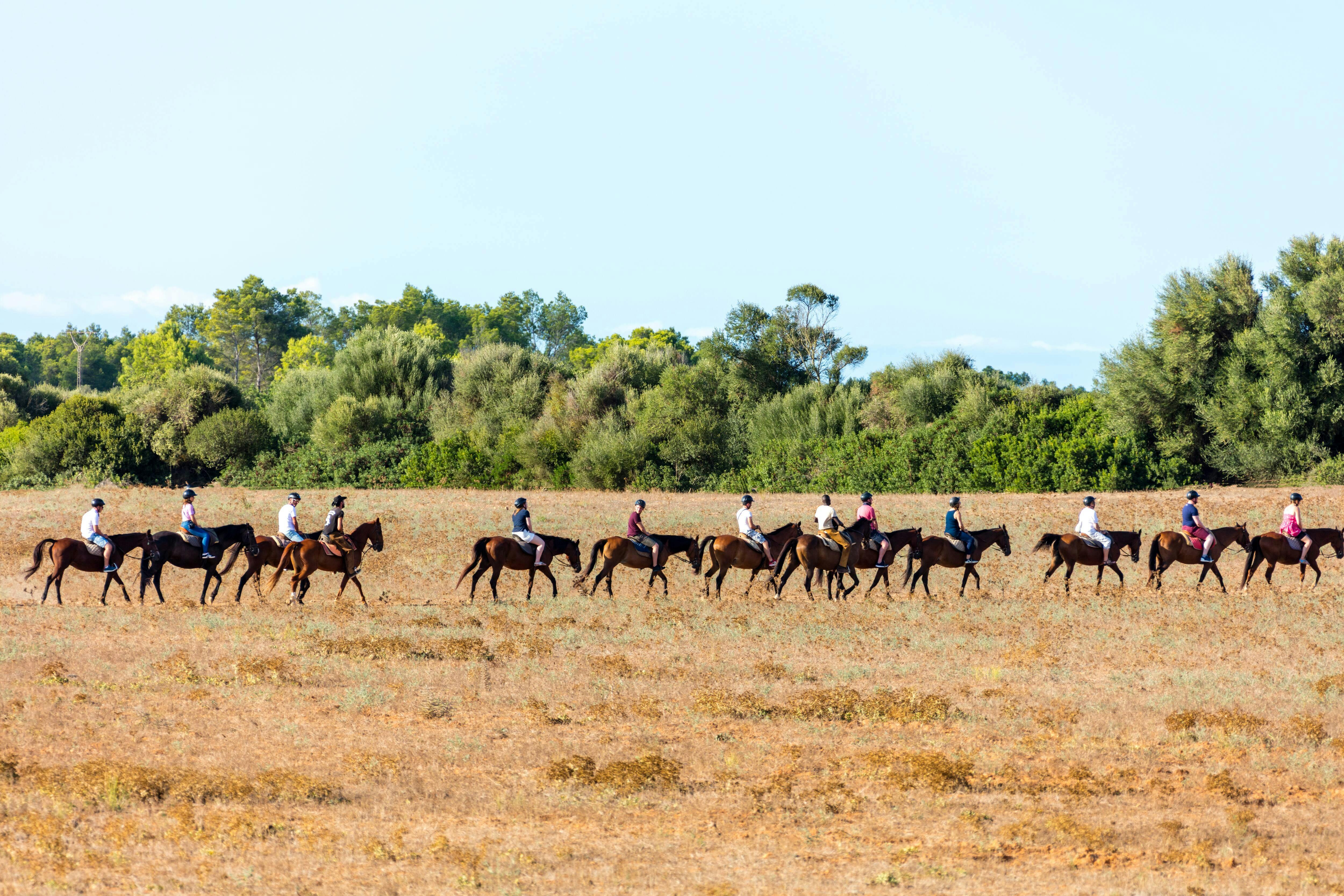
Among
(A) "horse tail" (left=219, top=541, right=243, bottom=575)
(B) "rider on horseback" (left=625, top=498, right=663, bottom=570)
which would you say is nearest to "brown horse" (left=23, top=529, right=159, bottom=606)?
(A) "horse tail" (left=219, top=541, right=243, bottom=575)

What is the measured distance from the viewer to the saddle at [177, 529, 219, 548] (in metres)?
23.0

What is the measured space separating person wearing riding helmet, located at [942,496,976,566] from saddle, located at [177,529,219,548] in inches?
582

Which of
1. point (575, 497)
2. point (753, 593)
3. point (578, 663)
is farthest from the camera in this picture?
point (575, 497)

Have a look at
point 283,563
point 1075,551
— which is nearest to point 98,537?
point 283,563

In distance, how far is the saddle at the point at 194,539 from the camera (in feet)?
75.5

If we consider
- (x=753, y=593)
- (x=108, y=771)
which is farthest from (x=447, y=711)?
(x=753, y=593)

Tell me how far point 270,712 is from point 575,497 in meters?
31.4

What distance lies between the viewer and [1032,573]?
2773 cm

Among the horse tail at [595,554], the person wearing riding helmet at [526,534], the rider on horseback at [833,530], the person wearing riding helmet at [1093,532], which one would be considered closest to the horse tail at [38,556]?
the horse tail at [595,554]

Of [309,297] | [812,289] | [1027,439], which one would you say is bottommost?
[1027,439]

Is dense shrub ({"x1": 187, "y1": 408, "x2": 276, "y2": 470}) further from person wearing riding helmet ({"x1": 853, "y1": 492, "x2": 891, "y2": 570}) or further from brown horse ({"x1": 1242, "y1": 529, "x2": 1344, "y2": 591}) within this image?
brown horse ({"x1": 1242, "y1": 529, "x2": 1344, "y2": 591})

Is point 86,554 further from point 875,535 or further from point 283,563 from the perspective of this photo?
point 875,535

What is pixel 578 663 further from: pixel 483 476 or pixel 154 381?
pixel 154 381

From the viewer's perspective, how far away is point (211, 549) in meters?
23.1
